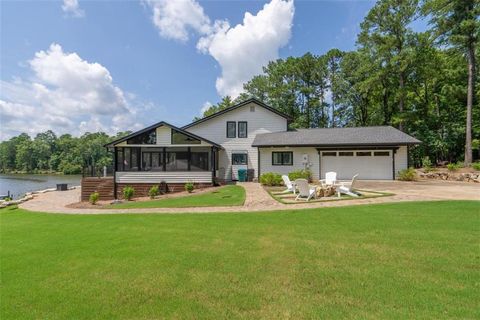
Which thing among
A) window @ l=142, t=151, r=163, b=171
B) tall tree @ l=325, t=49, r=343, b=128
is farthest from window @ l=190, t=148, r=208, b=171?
tall tree @ l=325, t=49, r=343, b=128

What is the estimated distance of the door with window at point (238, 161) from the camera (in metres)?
20.0

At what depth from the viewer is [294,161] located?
18.6 metres

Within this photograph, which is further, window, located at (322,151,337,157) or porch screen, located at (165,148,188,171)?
window, located at (322,151,337,157)

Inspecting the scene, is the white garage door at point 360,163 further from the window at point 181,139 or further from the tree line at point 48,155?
the tree line at point 48,155

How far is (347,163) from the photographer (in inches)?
699

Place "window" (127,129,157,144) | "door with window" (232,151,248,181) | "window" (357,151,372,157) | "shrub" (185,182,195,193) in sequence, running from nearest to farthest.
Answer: "shrub" (185,182,195,193), "window" (127,129,157,144), "window" (357,151,372,157), "door with window" (232,151,248,181)

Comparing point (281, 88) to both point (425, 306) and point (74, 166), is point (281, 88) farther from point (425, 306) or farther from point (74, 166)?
point (74, 166)

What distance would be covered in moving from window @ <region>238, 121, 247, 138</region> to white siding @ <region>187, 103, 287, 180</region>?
253 mm

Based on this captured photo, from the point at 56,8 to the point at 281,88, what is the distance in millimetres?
26305

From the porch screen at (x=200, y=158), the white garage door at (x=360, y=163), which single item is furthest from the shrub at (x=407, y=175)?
the porch screen at (x=200, y=158)

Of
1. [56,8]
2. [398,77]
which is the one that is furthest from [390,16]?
[56,8]

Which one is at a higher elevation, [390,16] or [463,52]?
[390,16]

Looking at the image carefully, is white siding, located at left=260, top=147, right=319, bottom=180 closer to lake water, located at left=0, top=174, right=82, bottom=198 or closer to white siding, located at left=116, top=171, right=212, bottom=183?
white siding, located at left=116, top=171, right=212, bottom=183

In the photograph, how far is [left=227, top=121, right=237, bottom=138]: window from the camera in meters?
20.4
